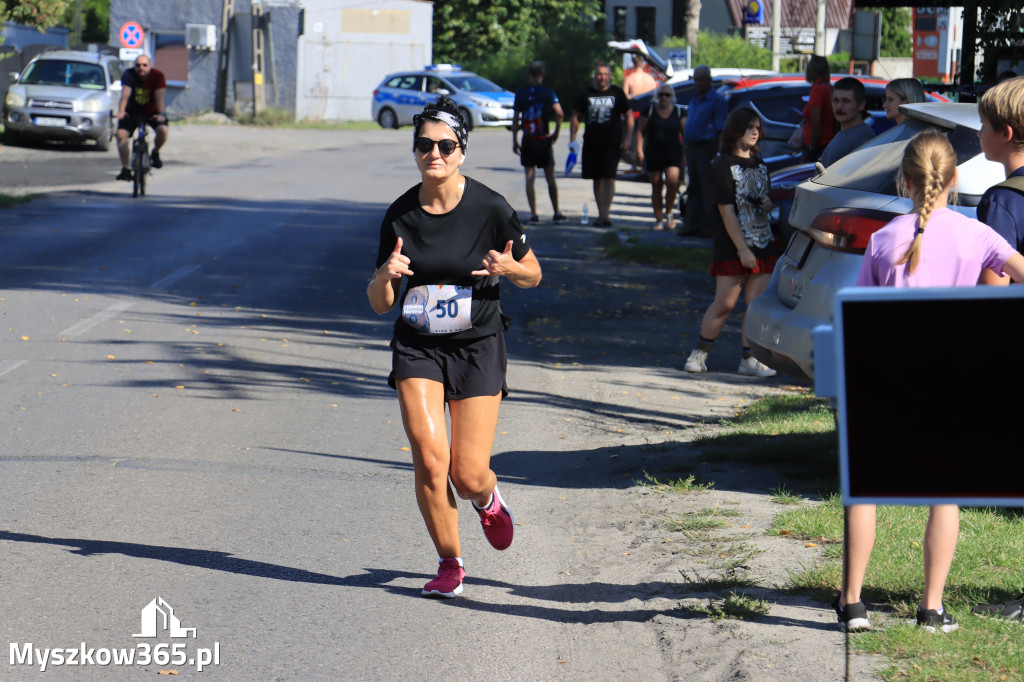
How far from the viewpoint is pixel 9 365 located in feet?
29.9

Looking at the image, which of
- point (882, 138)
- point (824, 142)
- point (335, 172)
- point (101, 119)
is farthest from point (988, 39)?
point (101, 119)

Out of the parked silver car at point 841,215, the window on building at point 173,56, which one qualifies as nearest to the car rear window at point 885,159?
the parked silver car at point 841,215

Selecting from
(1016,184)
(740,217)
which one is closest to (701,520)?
(1016,184)

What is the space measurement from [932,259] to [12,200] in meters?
16.6

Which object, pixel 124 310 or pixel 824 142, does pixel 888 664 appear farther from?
pixel 824 142

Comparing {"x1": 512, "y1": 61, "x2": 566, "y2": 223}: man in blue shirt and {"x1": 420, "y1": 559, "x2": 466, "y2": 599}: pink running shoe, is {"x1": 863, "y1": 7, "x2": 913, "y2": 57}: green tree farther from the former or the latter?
{"x1": 420, "y1": 559, "x2": 466, "y2": 599}: pink running shoe

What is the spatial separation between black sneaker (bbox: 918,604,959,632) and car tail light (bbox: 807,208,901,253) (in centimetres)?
211

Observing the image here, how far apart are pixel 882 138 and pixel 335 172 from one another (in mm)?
19384

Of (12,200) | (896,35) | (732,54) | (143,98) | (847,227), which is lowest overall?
(12,200)

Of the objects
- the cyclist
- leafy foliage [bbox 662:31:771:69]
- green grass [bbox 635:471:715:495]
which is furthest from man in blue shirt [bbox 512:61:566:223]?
leafy foliage [bbox 662:31:771:69]

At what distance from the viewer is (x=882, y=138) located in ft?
21.9

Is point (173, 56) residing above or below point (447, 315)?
above

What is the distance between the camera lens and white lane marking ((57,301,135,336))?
33.9 ft

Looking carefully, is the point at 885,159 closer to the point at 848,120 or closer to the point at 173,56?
the point at 848,120
